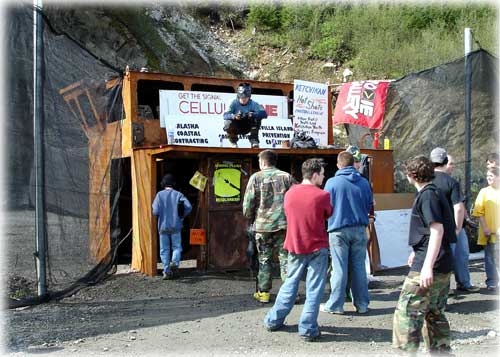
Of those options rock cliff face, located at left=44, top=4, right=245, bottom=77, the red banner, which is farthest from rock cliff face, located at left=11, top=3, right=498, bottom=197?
the red banner

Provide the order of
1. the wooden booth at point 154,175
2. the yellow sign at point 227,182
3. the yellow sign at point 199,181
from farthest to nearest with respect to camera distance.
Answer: the yellow sign at point 227,182
the yellow sign at point 199,181
the wooden booth at point 154,175

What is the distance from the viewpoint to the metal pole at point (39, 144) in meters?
6.84

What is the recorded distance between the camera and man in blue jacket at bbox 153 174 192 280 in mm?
9008

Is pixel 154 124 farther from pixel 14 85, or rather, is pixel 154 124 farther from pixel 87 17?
pixel 87 17

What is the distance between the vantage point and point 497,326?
6.29 metres

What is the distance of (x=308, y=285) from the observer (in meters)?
5.59

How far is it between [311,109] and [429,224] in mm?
7399

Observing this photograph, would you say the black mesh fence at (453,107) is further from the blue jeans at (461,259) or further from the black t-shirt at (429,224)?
the black t-shirt at (429,224)

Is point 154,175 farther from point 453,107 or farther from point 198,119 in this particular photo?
point 453,107

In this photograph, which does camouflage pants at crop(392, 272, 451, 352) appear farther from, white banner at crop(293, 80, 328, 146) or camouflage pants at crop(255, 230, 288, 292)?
white banner at crop(293, 80, 328, 146)

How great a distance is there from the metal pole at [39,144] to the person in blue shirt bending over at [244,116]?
3.46 m

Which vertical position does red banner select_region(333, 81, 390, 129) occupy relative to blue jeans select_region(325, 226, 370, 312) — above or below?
above

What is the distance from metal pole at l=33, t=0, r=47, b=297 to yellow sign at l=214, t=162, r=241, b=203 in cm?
334

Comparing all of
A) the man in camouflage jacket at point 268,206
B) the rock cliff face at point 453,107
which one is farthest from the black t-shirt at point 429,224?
the rock cliff face at point 453,107
